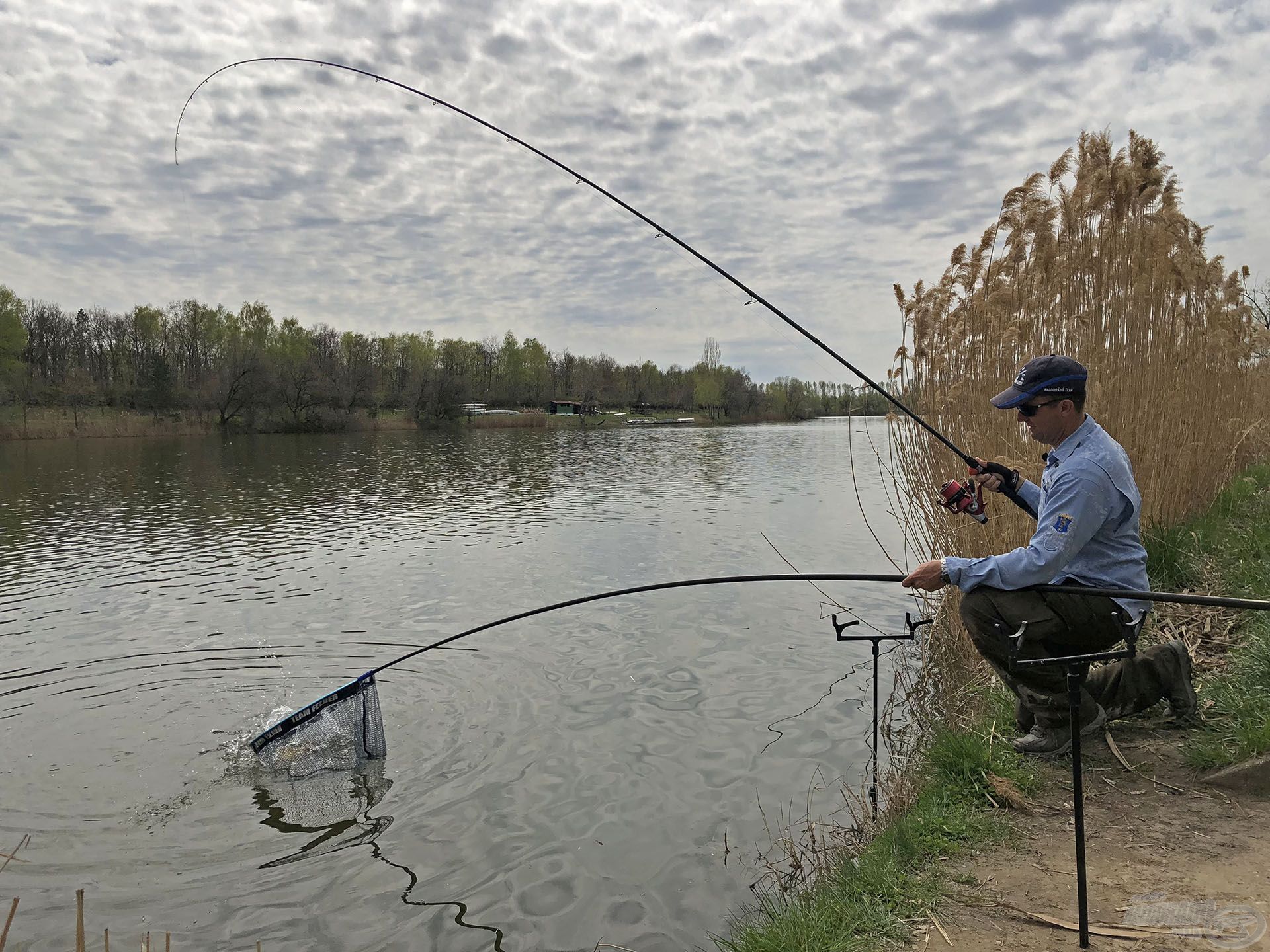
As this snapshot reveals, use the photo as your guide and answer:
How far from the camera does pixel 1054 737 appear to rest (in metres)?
4.24

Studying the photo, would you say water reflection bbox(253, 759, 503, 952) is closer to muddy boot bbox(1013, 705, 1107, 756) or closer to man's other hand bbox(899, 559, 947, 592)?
man's other hand bbox(899, 559, 947, 592)

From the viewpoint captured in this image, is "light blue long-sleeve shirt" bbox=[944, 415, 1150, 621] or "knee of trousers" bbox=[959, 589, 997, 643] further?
"knee of trousers" bbox=[959, 589, 997, 643]

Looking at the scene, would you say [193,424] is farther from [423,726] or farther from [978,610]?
[978,610]

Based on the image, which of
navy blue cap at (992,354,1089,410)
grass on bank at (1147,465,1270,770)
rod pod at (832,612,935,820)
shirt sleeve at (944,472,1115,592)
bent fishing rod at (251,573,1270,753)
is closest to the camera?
bent fishing rod at (251,573,1270,753)

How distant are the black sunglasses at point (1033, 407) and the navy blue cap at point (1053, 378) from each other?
0.08 ft

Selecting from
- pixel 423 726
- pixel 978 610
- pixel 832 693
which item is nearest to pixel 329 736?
pixel 423 726

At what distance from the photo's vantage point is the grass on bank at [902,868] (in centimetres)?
309

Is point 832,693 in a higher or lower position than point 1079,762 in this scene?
lower

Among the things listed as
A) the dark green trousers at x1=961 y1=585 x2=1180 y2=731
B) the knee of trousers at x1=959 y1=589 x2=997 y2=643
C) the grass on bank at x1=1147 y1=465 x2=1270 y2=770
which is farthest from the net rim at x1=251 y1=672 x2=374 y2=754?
the grass on bank at x1=1147 y1=465 x2=1270 y2=770

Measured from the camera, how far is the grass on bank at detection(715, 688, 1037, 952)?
3.09 metres

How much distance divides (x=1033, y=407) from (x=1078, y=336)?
10.5 feet

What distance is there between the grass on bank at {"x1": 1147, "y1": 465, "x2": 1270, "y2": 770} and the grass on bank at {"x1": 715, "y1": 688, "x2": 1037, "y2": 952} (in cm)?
94

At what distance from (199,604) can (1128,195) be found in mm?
10790

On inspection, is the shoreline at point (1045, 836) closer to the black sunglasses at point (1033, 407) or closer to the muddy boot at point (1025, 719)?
the muddy boot at point (1025, 719)
